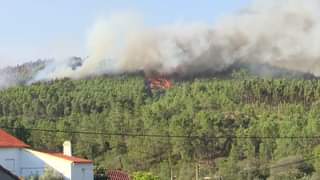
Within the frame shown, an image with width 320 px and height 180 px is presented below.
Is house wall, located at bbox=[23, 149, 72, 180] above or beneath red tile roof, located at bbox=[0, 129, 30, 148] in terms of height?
beneath

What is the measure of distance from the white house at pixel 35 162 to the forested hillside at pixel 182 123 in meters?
33.9

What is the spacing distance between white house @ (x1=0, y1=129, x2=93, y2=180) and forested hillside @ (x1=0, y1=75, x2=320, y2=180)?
1334 inches

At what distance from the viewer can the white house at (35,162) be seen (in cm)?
4578

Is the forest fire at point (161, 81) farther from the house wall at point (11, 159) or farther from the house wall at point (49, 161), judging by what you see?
the house wall at point (11, 159)

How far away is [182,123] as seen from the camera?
109375 millimetres

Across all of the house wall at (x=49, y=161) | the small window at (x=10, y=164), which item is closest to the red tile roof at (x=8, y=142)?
the house wall at (x=49, y=161)

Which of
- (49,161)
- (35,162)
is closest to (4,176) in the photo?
(49,161)

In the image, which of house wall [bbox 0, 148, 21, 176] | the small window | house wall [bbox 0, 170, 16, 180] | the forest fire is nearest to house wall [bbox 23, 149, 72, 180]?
house wall [bbox 0, 148, 21, 176]

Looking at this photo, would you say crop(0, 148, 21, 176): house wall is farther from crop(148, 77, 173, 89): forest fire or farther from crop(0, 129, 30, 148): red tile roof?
crop(148, 77, 173, 89): forest fire

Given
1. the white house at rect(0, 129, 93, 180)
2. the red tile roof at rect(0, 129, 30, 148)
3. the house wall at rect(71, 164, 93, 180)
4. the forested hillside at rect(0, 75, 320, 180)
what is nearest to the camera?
the house wall at rect(71, 164, 93, 180)

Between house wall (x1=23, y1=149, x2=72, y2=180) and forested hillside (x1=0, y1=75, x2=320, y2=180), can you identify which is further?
forested hillside (x1=0, y1=75, x2=320, y2=180)

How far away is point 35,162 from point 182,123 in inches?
2469

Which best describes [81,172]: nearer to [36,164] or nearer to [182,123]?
[36,164]

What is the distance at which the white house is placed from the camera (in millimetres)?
45781
